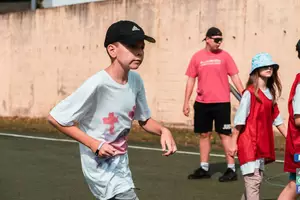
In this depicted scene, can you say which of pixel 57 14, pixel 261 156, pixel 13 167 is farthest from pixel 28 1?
pixel 261 156

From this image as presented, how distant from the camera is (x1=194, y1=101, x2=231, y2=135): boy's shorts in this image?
9086mm

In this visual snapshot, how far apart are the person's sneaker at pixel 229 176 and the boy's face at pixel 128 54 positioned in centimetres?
444

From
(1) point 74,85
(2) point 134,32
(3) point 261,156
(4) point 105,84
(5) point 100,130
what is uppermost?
(2) point 134,32

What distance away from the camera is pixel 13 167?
9.75 meters

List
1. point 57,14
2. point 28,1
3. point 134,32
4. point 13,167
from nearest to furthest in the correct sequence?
point 134,32 → point 13,167 → point 57,14 → point 28,1

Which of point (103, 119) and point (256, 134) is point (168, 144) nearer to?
point (103, 119)

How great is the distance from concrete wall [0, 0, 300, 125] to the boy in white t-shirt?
8.52m

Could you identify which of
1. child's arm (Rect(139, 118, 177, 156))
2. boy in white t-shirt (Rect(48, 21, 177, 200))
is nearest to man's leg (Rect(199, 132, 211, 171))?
child's arm (Rect(139, 118, 177, 156))

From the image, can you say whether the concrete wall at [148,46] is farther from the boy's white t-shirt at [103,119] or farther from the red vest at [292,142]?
the boy's white t-shirt at [103,119]

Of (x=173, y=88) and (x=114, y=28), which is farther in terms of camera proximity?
(x=173, y=88)

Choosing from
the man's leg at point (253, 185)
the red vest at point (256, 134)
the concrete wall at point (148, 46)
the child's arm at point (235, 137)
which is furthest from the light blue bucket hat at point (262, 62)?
the concrete wall at point (148, 46)

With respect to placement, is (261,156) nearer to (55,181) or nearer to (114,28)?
(114,28)

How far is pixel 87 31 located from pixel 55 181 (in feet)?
29.1

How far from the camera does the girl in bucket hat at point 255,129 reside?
6328 millimetres
